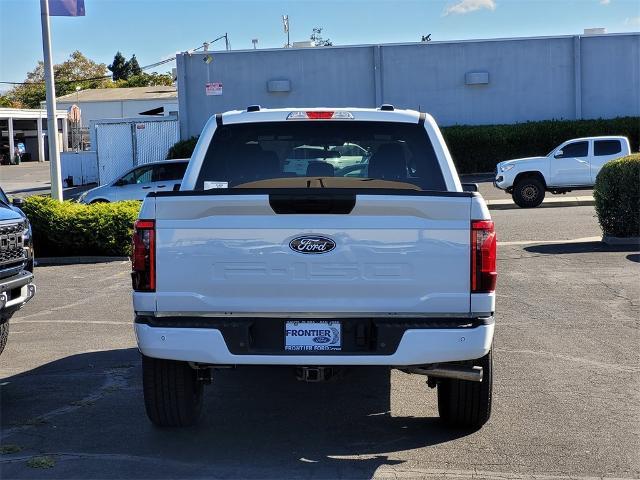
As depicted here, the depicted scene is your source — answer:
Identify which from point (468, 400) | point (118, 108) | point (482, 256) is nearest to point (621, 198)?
point (468, 400)

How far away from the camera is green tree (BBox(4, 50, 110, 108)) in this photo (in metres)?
95.3

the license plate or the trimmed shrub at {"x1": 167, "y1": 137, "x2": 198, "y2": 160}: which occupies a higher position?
the trimmed shrub at {"x1": 167, "y1": 137, "x2": 198, "y2": 160}

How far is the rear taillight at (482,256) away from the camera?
5398 mm

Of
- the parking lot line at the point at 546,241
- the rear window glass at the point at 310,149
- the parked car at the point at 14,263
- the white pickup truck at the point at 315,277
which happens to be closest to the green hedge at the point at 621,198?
the parking lot line at the point at 546,241

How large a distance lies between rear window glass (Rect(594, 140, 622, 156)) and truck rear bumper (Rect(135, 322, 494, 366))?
21343 millimetres

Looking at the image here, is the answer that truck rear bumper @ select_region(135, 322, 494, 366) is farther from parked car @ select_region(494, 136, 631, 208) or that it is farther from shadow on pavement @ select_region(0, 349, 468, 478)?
parked car @ select_region(494, 136, 631, 208)

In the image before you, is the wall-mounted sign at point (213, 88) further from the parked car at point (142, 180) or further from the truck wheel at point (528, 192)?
the truck wheel at point (528, 192)

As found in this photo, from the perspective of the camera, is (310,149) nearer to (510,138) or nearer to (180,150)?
(180,150)

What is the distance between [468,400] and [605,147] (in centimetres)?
2107

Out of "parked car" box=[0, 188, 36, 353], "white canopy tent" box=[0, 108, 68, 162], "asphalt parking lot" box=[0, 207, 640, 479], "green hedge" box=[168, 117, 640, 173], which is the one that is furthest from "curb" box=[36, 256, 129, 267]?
"white canopy tent" box=[0, 108, 68, 162]

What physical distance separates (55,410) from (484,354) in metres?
3.23

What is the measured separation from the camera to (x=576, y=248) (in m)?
15.9

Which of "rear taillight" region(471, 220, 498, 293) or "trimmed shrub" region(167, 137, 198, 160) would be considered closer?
"rear taillight" region(471, 220, 498, 293)

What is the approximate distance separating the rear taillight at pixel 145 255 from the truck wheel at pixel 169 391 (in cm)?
65
